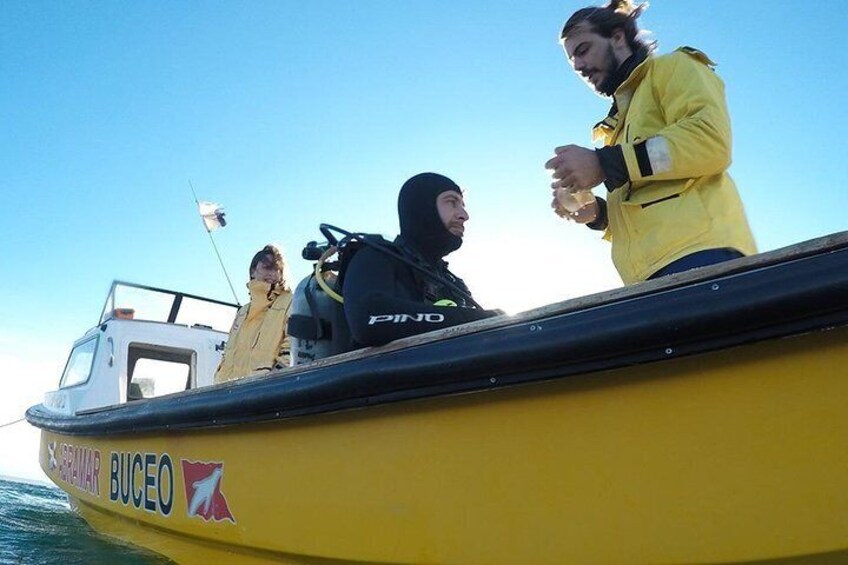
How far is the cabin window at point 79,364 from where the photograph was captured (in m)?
6.42

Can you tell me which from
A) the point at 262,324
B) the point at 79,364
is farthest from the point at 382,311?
the point at 79,364

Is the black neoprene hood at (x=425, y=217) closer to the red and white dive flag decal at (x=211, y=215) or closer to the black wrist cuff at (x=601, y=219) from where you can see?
the black wrist cuff at (x=601, y=219)

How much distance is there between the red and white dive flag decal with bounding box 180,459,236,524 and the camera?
265 cm

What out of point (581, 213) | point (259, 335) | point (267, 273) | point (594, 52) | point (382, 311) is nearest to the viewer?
point (382, 311)


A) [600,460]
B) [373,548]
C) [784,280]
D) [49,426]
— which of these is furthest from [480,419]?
[49,426]

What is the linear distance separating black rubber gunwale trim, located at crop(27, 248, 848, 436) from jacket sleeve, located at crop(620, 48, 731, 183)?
1.94ft

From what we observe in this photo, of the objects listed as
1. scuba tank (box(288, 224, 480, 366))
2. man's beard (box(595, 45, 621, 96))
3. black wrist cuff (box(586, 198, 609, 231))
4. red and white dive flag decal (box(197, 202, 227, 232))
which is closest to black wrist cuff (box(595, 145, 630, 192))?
man's beard (box(595, 45, 621, 96))

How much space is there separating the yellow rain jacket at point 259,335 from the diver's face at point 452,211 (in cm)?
268

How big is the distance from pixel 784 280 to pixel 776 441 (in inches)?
13.3

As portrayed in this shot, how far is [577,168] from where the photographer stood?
199 centimetres

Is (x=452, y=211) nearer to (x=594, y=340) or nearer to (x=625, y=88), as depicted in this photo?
(x=625, y=88)

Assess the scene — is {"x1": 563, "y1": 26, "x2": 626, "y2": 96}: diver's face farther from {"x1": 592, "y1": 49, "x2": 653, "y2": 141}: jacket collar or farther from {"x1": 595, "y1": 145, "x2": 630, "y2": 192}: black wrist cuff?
{"x1": 595, "y1": 145, "x2": 630, "y2": 192}: black wrist cuff

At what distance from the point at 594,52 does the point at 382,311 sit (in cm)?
123

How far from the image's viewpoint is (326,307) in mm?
2711
